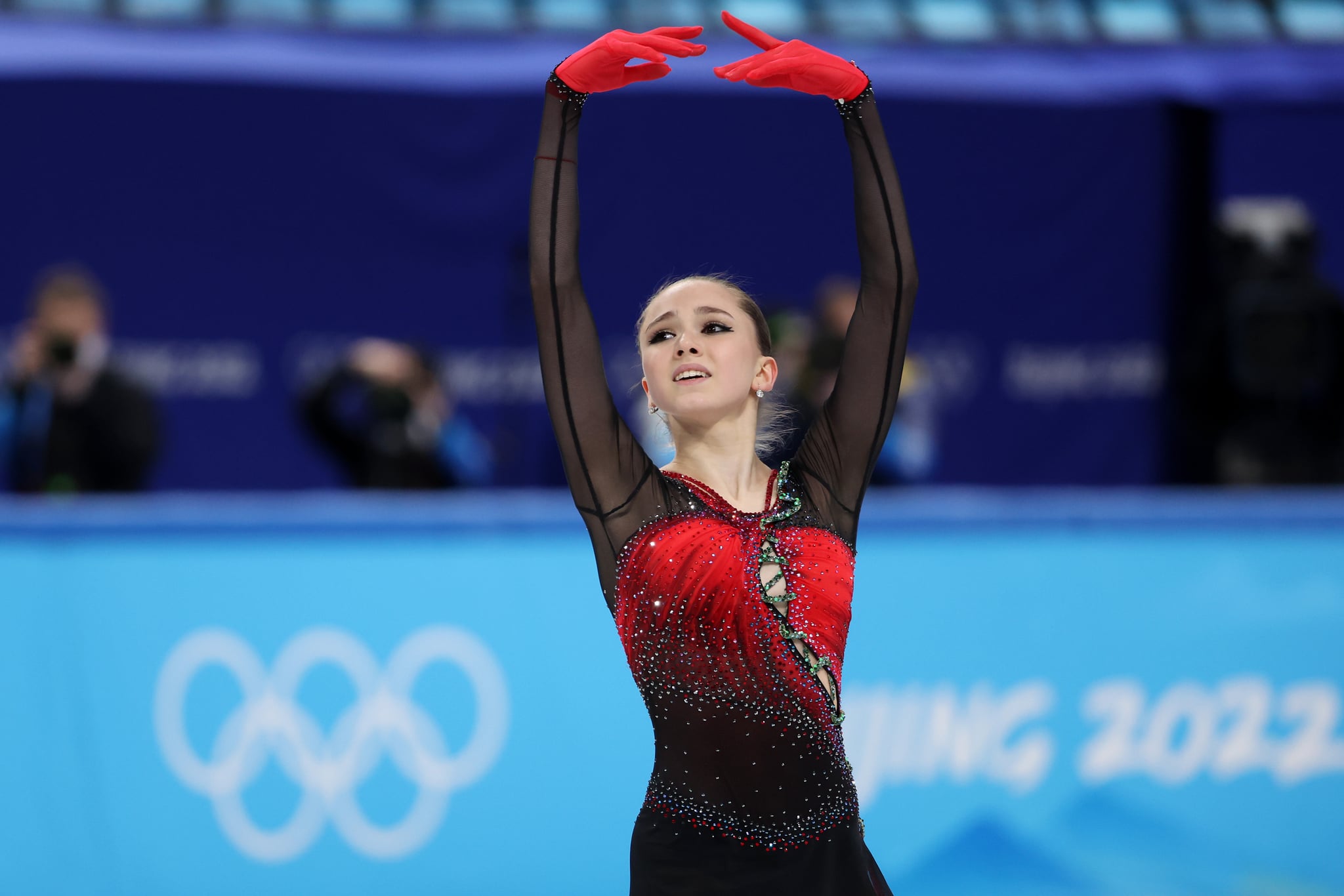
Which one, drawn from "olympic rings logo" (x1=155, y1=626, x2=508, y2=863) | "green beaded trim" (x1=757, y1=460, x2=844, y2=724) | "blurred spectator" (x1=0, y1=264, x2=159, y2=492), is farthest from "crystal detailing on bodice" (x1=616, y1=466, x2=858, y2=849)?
"blurred spectator" (x1=0, y1=264, x2=159, y2=492)

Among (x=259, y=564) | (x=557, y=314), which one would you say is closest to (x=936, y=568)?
(x=259, y=564)

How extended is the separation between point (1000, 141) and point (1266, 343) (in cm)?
173

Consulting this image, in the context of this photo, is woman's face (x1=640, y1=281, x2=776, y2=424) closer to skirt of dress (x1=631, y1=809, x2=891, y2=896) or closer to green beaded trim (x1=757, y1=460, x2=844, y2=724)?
green beaded trim (x1=757, y1=460, x2=844, y2=724)

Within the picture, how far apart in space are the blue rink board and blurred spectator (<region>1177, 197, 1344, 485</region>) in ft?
8.24

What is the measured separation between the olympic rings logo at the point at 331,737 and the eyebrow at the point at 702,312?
1989 millimetres

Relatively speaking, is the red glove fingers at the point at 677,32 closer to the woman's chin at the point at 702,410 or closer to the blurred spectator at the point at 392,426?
the woman's chin at the point at 702,410

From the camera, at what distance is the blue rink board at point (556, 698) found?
13.9 ft

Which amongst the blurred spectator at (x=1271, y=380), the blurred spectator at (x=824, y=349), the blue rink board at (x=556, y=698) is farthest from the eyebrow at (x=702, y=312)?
the blurred spectator at (x=1271, y=380)

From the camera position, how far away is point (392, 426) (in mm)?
6090

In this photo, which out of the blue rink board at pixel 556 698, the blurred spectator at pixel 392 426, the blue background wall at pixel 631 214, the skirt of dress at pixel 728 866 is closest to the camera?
the skirt of dress at pixel 728 866

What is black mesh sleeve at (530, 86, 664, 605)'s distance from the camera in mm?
2521

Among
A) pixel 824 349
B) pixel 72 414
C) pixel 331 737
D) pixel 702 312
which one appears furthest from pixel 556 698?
pixel 72 414

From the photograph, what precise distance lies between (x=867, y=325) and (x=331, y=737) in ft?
7.52

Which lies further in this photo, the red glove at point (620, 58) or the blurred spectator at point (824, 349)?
the blurred spectator at point (824, 349)
